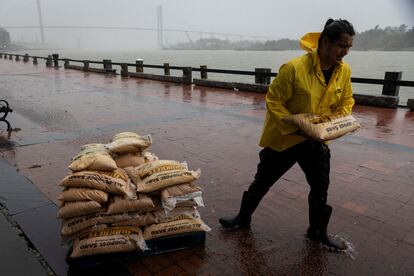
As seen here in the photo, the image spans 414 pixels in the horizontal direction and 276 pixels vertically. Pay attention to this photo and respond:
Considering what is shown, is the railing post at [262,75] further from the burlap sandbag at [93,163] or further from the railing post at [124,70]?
the burlap sandbag at [93,163]

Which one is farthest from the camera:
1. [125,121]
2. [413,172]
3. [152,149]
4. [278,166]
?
[125,121]

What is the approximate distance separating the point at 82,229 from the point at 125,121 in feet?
17.8

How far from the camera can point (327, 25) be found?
8.62 ft

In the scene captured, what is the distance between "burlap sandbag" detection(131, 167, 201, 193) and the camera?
115 inches

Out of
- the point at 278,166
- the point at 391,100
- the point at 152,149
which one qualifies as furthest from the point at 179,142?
the point at 391,100

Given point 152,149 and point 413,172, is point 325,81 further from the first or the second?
point 152,149

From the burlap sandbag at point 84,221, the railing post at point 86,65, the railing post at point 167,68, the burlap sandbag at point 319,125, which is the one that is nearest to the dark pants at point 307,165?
the burlap sandbag at point 319,125

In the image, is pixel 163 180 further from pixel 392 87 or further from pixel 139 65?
pixel 139 65

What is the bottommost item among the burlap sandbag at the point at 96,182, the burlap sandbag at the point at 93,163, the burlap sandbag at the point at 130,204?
the burlap sandbag at the point at 130,204

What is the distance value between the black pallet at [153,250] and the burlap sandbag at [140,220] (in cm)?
15

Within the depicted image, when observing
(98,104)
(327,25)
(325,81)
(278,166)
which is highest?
(327,25)

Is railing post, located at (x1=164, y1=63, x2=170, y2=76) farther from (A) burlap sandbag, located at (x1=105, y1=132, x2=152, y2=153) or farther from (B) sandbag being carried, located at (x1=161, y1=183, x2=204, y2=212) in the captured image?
(B) sandbag being carried, located at (x1=161, y1=183, x2=204, y2=212)

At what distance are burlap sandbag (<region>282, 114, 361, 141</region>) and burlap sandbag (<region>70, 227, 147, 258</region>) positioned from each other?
147 centimetres

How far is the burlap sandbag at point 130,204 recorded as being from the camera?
9.19 ft
